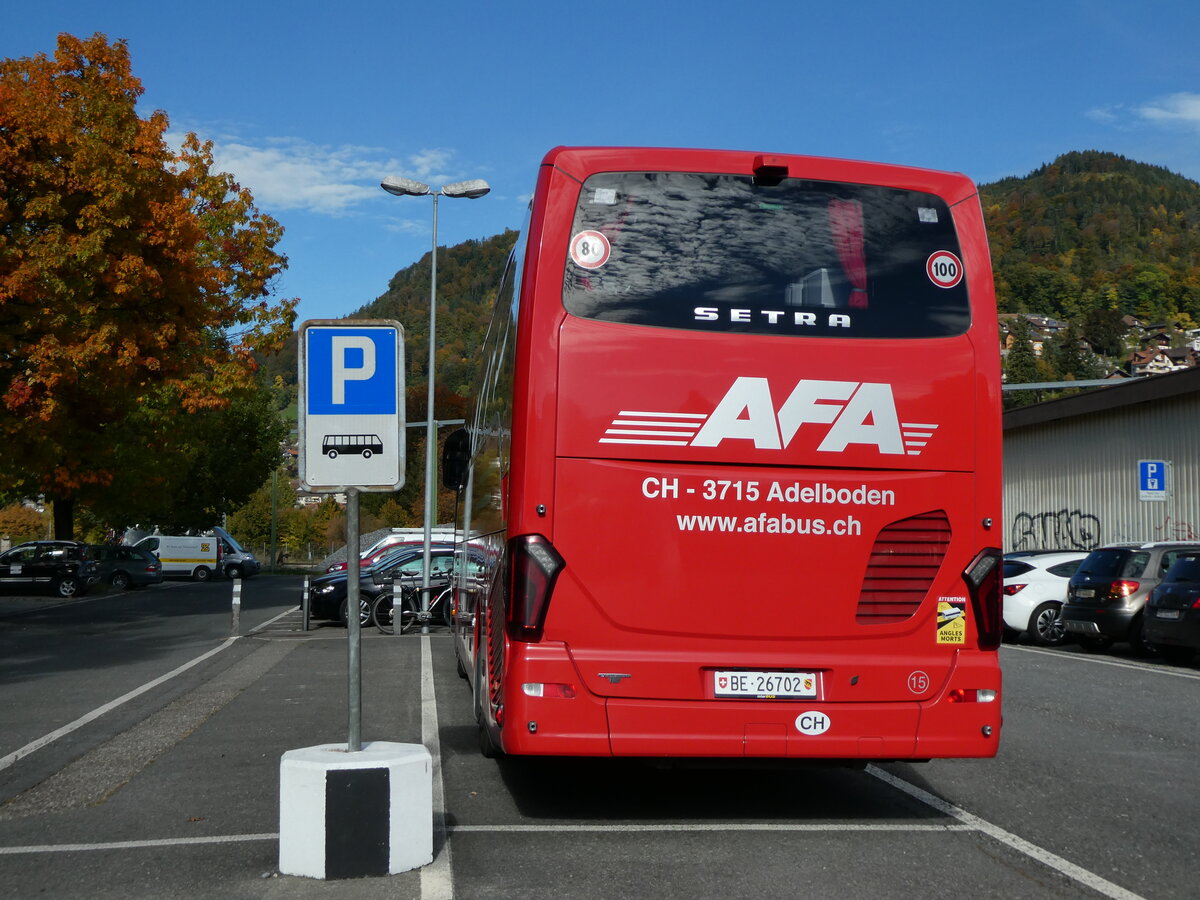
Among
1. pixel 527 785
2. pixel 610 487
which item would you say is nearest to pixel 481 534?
pixel 527 785

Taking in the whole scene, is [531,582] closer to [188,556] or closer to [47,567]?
[47,567]

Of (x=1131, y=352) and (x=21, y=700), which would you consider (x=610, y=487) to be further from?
(x=1131, y=352)

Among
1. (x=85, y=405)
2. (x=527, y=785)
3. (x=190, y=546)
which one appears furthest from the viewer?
(x=190, y=546)

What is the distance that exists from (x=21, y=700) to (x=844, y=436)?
9.82 m

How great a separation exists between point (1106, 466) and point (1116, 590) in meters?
14.3

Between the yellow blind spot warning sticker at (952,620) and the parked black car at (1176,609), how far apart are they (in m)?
11.2

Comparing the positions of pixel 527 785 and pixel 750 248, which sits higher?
pixel 750 248

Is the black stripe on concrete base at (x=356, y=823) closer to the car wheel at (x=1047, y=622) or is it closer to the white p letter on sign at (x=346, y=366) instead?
the white p letter on sign at (x=346, y=366)

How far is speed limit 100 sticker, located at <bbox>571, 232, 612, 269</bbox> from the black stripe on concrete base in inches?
104

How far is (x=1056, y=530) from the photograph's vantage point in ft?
113

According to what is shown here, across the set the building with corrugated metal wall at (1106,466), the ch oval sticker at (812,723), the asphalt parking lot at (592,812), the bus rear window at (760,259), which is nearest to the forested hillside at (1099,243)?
the building with corrugated metal wall at (1106,466)

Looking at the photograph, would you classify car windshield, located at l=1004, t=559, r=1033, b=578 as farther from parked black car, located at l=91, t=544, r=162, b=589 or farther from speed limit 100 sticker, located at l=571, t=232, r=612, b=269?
parked black car, located at l=91, t=544, r=162, b=589

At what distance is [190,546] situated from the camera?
52.5 metres

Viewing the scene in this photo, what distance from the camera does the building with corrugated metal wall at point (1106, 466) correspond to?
27.9 m
